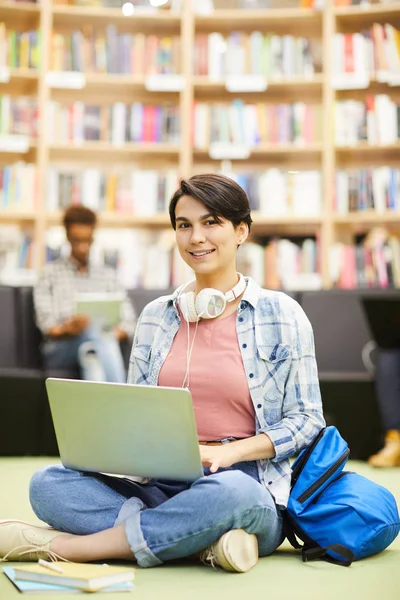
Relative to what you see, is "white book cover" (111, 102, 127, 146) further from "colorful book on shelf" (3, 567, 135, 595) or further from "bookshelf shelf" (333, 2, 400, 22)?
"colorful book on shelf" (3, 567, 135, 595)

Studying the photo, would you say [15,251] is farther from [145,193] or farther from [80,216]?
[80,216]

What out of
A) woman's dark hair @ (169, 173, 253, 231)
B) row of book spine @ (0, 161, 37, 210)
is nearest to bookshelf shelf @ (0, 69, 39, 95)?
row of book spine @ (0, 161, 37, 210)

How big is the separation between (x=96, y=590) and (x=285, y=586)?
34 cm

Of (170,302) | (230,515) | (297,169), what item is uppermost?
(297,169)

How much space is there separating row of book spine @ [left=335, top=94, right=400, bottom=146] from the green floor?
3.20 m

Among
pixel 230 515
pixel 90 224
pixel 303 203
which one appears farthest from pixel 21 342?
pixel 230 515

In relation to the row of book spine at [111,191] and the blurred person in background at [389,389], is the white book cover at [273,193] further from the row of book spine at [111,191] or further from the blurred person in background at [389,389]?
the blurred person in background at [389,389]

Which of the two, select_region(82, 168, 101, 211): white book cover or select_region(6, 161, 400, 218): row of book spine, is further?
select_region(82, 168, 101, 211): white book cover

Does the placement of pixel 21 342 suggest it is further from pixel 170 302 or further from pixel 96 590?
pixel 96 590

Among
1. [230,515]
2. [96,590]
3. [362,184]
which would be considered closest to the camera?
[96,590]

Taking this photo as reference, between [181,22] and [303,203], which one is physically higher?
[181,22]

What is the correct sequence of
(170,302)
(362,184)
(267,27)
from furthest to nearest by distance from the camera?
(267,27) < (362,184) < (170,302)

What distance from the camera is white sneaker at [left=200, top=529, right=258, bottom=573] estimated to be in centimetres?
170

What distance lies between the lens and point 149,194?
4.95 meters
